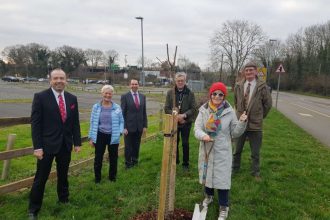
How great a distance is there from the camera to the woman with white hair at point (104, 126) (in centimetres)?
582

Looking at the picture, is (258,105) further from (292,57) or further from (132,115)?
(292,57)

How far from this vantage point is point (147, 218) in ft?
14.2

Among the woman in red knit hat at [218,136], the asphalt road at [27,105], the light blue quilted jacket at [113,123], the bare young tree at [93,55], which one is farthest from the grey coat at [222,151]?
the bare young tree at [93,55]

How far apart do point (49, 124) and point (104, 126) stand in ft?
4.82

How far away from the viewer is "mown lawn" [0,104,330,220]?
4.70m

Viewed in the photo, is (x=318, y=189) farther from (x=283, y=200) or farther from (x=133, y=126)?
(x=133, y=126)

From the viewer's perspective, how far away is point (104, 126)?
585 centimetres

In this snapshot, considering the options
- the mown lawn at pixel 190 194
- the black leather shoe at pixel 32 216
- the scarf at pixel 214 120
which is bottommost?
the mown lawn at pixel 190 194

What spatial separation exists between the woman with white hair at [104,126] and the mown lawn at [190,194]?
0.57 metres

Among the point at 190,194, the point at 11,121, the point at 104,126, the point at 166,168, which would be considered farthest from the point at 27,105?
the point at 166,168

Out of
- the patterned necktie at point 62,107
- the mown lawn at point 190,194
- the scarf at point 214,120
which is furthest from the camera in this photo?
the mown lawn at point 190,194

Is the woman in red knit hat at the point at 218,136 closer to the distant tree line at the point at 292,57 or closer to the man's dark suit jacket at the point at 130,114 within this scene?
the man's dark suit jacket at the point at 130,114

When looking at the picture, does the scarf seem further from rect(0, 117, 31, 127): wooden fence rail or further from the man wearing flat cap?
rect(0, 117, 31, 127): wooden fence rail

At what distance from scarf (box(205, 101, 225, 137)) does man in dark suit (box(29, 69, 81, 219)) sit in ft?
6.22
